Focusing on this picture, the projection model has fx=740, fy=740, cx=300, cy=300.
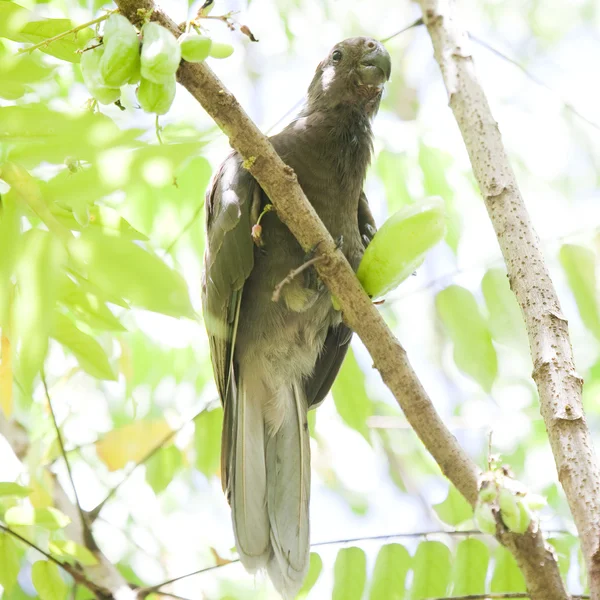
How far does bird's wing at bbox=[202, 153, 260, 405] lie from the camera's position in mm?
2693

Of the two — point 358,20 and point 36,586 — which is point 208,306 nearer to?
point 36,586

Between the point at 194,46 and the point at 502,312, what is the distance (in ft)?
4.68

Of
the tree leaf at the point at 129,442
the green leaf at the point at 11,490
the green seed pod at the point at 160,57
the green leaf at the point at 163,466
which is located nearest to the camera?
the green seed pod at the point at 160,57

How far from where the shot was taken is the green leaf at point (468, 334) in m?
2.42

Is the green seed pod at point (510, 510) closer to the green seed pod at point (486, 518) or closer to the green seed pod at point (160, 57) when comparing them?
the green seed pod at point (486, 518)

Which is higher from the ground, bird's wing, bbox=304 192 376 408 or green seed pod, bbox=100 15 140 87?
bird's wing, bbox=304 192 376 408

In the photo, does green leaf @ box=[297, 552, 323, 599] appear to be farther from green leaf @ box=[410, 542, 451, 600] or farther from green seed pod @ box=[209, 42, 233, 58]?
green seed pod @ box=[209, 42, 233, 58]

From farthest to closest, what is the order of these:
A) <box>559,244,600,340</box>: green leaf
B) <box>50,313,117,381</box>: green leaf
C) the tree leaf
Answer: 1. the tree leaf
2. <box>559,244,600,340</box>: green leaf
3. <box>50,313,117,381</box>: green leaf

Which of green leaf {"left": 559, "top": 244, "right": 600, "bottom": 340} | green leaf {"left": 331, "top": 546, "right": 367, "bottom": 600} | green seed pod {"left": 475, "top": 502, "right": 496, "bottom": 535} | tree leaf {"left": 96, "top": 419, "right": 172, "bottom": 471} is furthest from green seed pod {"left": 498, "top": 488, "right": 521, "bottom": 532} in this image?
tree leaf {"left": 96, "top": 419, "right": 172, "bottom": 471}

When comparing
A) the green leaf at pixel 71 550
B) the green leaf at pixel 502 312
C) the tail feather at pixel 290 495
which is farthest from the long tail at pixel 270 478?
the green leaf at pixel 502 312

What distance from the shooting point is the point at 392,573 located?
2.40m

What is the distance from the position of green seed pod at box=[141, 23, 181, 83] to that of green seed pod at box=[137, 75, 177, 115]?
→ 18mm

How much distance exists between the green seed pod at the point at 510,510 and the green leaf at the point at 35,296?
1.07m

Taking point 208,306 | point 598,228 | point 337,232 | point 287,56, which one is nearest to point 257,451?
point 208,306
